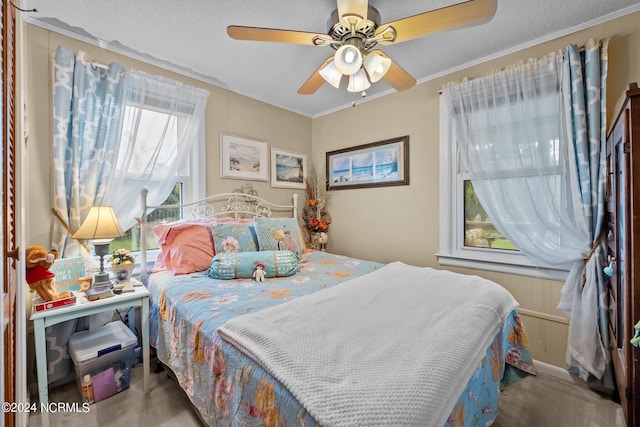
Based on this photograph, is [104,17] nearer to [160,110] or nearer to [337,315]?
[160,110]

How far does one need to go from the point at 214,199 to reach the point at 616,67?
3253mm

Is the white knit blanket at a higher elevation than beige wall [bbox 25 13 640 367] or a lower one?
lower

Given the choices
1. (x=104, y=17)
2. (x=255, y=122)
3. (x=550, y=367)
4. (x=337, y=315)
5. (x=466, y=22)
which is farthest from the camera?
(x=255, y=122)

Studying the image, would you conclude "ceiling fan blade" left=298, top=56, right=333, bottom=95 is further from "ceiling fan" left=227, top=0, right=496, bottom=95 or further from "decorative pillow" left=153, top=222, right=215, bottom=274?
"decorative pillow" left=153, top=222, right=215, bottom=274

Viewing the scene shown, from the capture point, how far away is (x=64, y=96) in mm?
1866

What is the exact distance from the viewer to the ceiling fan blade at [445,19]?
1.23 metres

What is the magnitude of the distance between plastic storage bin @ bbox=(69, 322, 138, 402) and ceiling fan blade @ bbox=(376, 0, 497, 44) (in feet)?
8.22

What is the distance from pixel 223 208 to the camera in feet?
9.24

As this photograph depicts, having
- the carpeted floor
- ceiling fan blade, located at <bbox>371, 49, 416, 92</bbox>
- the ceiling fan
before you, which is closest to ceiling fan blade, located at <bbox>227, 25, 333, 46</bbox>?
the ceiling fan

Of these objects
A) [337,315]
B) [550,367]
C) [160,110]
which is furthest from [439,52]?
[550,367]

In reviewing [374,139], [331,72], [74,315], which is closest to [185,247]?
[74,315]

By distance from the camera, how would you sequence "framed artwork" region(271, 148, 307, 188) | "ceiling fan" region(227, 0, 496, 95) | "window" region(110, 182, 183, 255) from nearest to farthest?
"ceiling fan" region(227, 0, 496, 95) < "window" region(110, 182, 183, 255) < "framed artwork" region(271, 148, 307, 188)

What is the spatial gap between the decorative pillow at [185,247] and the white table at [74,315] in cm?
29

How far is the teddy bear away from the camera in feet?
4.52
